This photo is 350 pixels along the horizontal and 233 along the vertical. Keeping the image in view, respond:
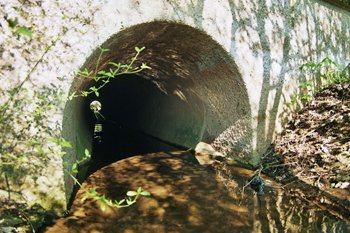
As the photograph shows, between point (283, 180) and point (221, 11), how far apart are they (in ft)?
9.12

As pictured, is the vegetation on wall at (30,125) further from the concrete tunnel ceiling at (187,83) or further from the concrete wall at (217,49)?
the concrete tunnel ceiling at (187,83)

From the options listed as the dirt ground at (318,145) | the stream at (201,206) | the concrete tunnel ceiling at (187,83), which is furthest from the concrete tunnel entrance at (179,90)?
the dirt ground at (318,145)

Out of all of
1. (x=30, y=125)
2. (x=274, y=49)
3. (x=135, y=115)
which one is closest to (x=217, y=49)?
(x=274, y=49)

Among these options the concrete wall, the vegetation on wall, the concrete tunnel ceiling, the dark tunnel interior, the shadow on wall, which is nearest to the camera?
the vegetation on wall

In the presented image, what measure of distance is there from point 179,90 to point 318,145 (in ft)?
11.8

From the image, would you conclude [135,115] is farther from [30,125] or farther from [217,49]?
[30,125]

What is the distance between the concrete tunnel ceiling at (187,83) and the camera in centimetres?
423

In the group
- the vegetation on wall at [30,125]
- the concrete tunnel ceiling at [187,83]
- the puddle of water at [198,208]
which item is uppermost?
the concrete tunnel ceiling at [187,83]

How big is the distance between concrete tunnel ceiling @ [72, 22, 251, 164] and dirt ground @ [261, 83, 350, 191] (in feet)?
2.10

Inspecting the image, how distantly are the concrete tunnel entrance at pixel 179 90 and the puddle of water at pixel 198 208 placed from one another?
517 millimetres

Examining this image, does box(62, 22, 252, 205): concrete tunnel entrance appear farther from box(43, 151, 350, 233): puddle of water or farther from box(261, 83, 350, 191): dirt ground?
box(261, 83, 350, 191): dirt ground

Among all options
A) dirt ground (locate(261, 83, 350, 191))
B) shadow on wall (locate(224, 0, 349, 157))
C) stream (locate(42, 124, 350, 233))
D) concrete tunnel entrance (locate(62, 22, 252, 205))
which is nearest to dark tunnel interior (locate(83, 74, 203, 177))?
concrete tunnel entrance (locate(62, 22, 252, 205))

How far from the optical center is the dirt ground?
4180 mm

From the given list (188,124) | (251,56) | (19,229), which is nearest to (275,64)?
(251,56)
